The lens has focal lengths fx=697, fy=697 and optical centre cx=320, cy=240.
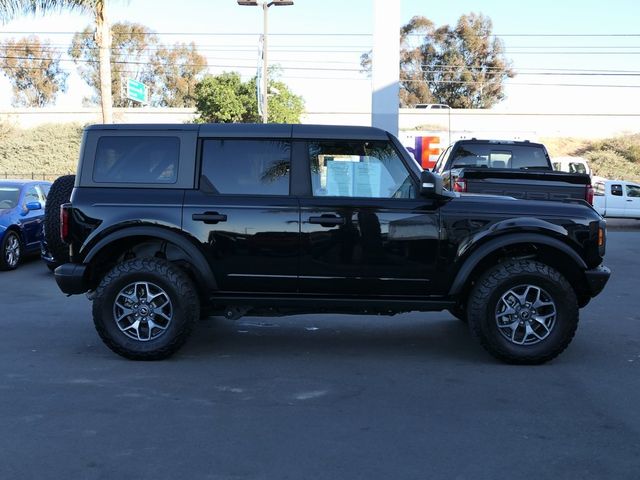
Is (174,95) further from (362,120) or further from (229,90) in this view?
(229,90)

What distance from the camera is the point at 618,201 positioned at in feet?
75.3

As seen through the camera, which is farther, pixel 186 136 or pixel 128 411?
pixel 186 136

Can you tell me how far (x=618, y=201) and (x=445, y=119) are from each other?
2751 cm

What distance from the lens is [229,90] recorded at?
40688mm

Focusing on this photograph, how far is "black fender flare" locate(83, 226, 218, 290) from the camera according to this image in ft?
19.7

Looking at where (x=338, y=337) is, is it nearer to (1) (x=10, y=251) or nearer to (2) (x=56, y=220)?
(2) (x=56, y=220)

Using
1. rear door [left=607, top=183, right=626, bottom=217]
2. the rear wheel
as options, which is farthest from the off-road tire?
rear door [left=607, top=183, right=626, bottom=217]

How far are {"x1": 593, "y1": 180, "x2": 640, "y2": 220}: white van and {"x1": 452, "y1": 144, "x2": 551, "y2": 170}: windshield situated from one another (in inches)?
446

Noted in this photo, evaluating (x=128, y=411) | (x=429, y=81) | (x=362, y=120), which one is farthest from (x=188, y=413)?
(x=429, y=81)

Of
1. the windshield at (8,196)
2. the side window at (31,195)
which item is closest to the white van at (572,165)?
the side window at (31,195)

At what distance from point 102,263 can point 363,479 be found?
3.57 m

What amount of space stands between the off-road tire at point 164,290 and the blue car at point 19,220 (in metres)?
6.32

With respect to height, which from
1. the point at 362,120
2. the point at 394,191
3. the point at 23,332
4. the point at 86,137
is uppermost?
the point at 362,120

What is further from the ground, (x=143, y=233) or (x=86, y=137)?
(x=86, y=137)
